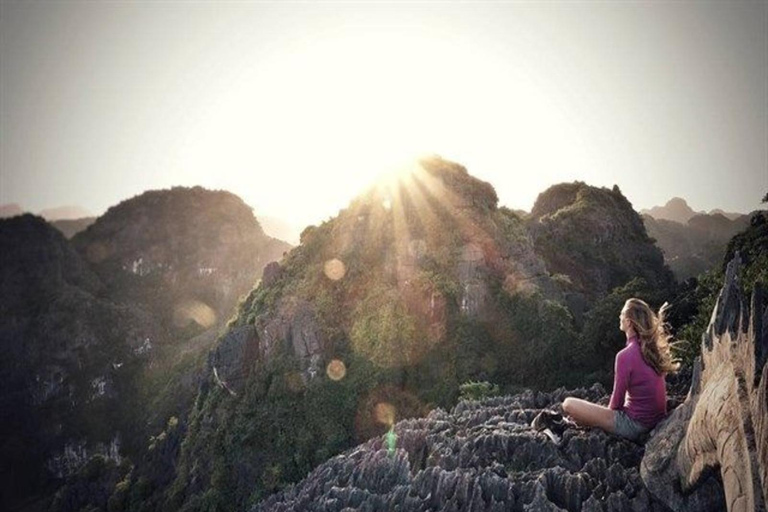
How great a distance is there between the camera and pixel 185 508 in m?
33.2

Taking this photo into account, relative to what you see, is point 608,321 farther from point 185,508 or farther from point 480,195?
point 185,508

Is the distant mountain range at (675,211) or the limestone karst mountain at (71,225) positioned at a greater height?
the limestone karst mountain at (71,225)

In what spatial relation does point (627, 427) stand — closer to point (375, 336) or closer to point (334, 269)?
point (375, 336)

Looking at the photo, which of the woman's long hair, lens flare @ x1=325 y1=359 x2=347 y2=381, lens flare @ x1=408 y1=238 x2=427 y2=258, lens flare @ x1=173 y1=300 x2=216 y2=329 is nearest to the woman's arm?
the woman's long hair

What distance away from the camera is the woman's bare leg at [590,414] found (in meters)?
7.30

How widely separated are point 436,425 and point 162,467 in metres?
46.7

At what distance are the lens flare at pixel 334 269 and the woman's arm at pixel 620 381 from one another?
3025 centimetres

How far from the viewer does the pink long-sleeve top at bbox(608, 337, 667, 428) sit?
667 cm

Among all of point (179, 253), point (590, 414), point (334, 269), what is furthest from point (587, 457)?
point (179, 253)

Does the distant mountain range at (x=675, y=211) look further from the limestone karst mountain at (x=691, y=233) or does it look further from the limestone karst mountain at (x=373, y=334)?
the limestone karst mountain at (x=373, y=334)

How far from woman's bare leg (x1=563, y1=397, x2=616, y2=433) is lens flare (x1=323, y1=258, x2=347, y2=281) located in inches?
1167

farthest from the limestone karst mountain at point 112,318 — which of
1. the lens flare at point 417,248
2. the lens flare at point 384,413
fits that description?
the lens flare at point 417,248

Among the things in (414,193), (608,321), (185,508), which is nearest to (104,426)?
(185,508)

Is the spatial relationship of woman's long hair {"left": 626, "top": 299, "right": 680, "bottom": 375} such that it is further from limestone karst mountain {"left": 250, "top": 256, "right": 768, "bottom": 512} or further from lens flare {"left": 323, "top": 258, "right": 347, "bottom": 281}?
lens flare {"left": 323, "top": 258, "right": 347, "bottom": 281}
